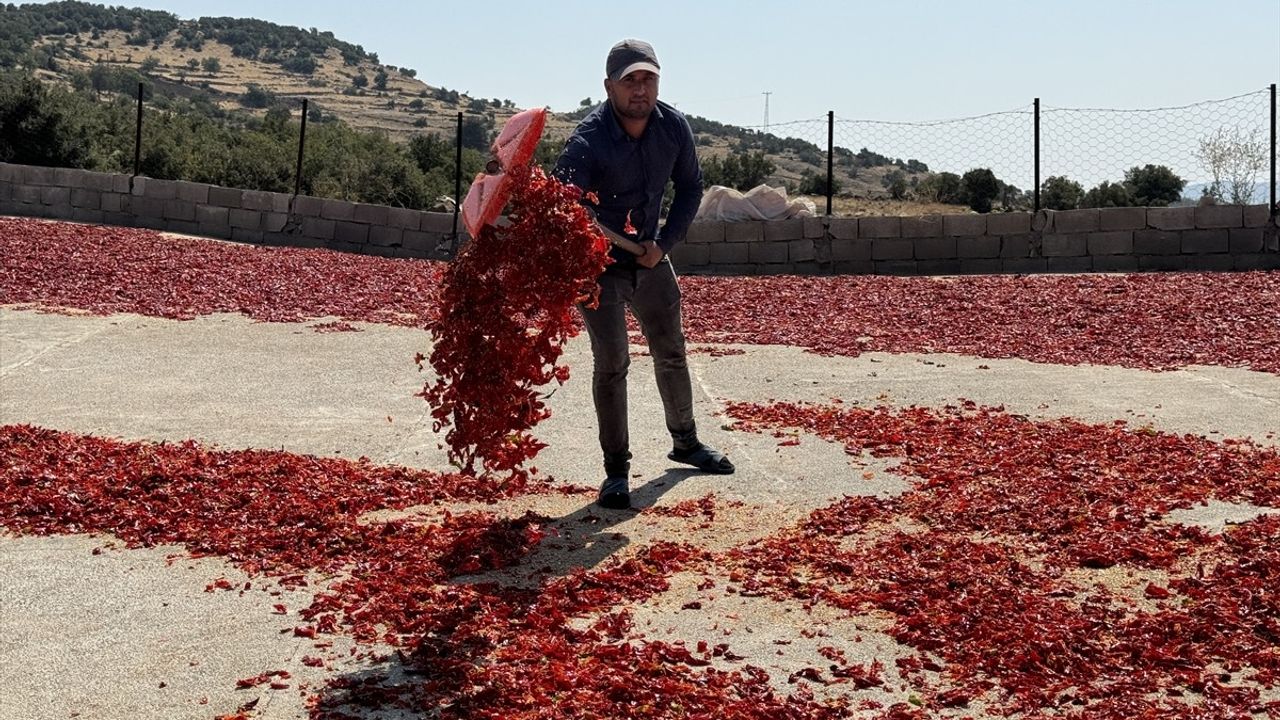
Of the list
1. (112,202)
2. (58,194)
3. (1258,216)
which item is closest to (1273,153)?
(1258,216)

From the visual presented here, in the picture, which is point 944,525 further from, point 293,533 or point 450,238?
point 450,238

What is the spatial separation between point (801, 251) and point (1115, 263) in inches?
168

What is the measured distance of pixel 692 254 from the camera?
20578 mm

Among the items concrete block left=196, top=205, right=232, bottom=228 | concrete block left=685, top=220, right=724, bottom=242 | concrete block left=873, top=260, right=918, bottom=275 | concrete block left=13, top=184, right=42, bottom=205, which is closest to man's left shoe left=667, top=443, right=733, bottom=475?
concrete block left=873, top=260, right=918, bottom=275

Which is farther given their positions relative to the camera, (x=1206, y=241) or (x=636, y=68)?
(x=1206, y=241)

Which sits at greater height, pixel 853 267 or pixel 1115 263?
pixel 1115 263

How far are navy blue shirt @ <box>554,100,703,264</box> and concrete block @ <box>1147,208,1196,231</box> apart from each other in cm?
1351

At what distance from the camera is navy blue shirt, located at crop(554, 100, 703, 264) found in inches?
252

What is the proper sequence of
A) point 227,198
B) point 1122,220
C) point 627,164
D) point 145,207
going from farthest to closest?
point 145,207, point 227,198, point 1122,220, point 627,164

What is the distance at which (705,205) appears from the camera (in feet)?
70.2

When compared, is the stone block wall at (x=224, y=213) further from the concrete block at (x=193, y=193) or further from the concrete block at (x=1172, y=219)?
the concrete block at (x=1172, y=219)

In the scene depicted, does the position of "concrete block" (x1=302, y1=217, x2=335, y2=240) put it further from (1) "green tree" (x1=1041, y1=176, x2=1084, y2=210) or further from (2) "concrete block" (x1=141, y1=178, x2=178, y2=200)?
(1) "green tree" (x1=1041, y1=176, x2=1084, y2=210)

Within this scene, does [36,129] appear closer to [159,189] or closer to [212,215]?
[159,189]

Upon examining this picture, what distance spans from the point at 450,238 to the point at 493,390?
53.2ft
